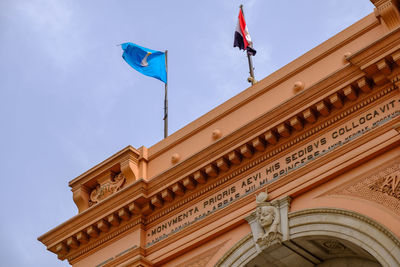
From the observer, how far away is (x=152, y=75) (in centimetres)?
2488

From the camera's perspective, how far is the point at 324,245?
55.3 feet

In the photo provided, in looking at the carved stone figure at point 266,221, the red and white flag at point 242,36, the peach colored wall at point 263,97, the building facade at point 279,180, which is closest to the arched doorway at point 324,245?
the building facade at point 279,180

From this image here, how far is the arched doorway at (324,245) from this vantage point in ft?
49.8

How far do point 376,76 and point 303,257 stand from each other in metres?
4.03

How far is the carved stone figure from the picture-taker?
16797 mm

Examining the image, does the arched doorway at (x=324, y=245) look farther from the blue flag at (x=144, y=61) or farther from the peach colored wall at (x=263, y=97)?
the blue flag at (x=144, y=61)

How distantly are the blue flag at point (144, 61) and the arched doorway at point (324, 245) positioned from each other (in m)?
8.86

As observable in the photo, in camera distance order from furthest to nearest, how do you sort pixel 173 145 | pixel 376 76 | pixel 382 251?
pixel 173 145 → pixel 376 76 → pixel 382 251

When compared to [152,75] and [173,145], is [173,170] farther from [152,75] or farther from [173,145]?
[152,75]

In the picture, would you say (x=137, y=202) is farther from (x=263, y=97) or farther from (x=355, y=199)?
(x=355, y=199)

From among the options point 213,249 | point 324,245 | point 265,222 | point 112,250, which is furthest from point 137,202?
point 324,245

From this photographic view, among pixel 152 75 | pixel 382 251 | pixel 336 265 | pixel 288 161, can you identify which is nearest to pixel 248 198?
pixel 288 161

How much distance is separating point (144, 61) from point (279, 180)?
8.92 meters

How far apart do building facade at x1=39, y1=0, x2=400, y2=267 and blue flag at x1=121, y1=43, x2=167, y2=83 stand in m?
4.59
